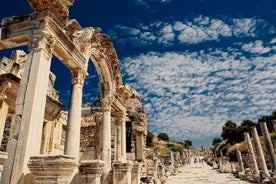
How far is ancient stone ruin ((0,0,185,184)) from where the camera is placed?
16.3ft

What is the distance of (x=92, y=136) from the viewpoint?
637 inches

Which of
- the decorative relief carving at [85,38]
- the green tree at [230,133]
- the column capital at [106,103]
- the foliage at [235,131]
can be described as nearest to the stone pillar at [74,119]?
the decorative relief carving at [85,38]

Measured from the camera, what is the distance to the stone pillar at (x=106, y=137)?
9.21 meters

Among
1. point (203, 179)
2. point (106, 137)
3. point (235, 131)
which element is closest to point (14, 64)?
point (106, 137)

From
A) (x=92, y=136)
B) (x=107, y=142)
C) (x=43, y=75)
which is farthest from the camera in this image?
(x=92, y=136)

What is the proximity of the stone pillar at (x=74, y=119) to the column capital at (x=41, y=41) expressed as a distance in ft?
6.55

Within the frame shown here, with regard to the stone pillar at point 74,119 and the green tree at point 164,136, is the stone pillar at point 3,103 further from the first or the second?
the green tree at point 164,136

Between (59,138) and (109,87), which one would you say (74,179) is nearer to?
(109,87)

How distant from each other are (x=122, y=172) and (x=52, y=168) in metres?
4.39

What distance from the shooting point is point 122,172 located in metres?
8.41

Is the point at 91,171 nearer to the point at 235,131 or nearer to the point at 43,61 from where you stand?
the point at 43,61

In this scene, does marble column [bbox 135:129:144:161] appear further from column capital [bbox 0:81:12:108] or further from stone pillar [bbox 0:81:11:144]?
column capital [bbox 0:81:12:108]

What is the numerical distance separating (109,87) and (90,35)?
2.88 meters

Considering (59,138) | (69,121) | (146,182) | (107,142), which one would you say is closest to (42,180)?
(69,121)
